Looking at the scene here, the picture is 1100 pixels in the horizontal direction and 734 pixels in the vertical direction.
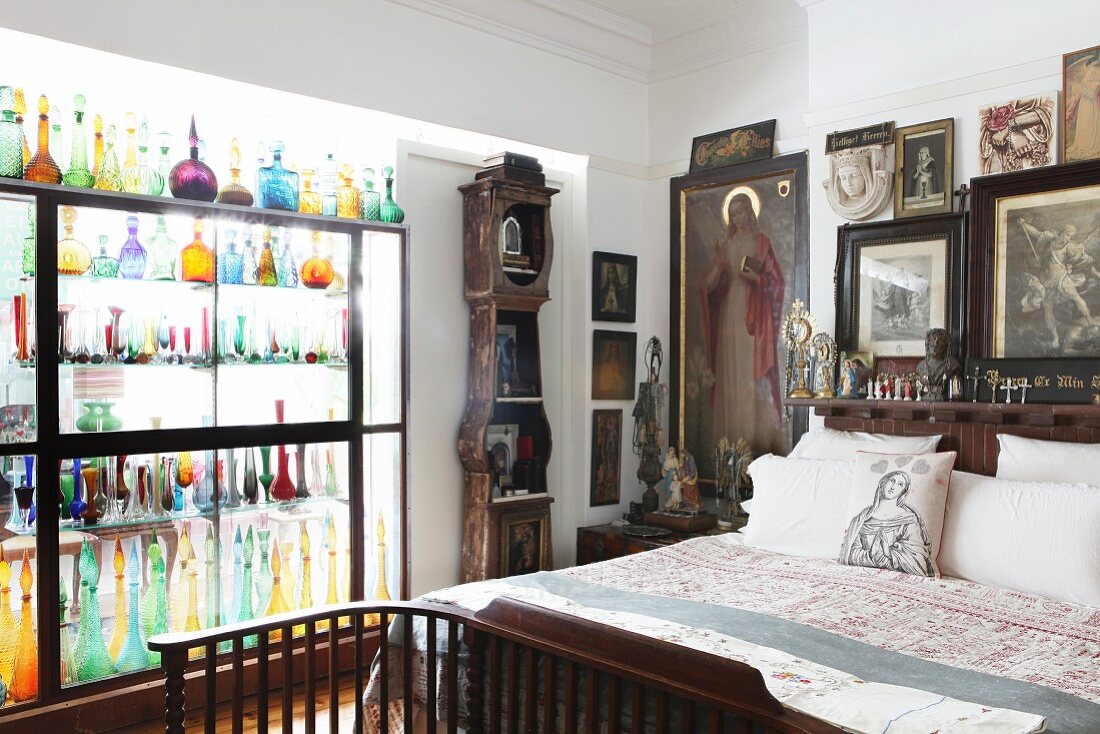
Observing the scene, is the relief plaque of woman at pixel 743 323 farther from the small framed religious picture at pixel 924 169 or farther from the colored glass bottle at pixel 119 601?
the colored glass bottle at pixel 119 601

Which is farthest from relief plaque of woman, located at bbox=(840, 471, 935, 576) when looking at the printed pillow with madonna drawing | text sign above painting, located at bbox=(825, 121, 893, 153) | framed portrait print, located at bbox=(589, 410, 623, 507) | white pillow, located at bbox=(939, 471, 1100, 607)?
framed portrait print, located at bbox=(589, 410, 623, 507)

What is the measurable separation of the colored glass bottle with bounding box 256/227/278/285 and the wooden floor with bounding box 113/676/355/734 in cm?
183

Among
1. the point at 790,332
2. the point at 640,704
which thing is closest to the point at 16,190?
the point at 640,704

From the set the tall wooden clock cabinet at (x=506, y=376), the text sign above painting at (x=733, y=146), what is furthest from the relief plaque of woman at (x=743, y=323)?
the tall wooden clock cabinet at (x=506, y=376)

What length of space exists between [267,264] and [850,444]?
111 inches

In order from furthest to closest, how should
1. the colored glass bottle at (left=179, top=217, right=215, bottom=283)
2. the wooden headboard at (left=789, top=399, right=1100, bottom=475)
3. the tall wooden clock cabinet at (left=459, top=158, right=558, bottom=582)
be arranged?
1. the tall wooden clock cabinet at (left=459, top=158, right=558, bottom=582)
2. the colored glass bottle at (left=179, top=217, right=215, bottom=283)
3. the wooden headboard at (left=789, top=399, right=1100, bottom=475)

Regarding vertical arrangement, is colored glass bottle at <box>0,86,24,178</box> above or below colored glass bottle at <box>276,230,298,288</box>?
above

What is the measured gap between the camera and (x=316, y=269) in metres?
4.02

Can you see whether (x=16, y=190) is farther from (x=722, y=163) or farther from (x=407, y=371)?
(x=722, y=163)

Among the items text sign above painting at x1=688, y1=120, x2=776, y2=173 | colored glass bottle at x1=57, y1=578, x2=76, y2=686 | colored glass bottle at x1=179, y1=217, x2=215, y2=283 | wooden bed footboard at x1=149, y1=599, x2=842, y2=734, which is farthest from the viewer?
text sign above painting at x1=688, y1=120, x2=776, y2=173

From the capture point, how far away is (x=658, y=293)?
17.7ft

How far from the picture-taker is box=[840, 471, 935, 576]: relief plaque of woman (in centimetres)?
320

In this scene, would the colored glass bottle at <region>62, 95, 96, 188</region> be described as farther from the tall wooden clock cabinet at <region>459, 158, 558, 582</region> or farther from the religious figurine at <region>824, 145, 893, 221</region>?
the religious figurine at <region>824, 145, 893, 221</region>

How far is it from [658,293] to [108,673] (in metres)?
3.60
